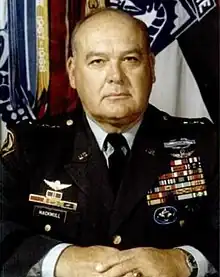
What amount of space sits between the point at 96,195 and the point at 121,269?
5.0 inches

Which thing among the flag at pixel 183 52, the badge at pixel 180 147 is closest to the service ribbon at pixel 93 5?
the flag at pixel 183 52

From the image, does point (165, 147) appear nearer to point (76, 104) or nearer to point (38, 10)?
point (76, 104)

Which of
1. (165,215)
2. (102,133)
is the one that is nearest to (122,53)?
(102,133)

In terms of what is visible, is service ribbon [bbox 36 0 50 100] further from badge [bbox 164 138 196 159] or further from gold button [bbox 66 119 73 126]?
badge [bbox 164 138 196 159]

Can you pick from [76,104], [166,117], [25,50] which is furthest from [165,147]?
[25,50]

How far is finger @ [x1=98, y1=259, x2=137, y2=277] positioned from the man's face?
21 cm

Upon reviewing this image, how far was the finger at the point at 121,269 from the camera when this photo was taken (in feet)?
2.32

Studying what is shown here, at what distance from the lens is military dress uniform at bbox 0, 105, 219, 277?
0.79 meters

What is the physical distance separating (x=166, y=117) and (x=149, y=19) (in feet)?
0.54

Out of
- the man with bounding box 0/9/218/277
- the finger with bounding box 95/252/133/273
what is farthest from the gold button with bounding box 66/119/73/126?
the finger with bounding box 95/252/133/273

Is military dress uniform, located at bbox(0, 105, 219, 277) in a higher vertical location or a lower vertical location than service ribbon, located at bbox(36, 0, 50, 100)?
lower

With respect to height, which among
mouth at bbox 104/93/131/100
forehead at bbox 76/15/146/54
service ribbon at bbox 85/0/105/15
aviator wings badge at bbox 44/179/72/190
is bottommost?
aviator wings badge at bbox 44/179/72/190

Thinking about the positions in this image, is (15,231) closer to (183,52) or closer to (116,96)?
(116,96)

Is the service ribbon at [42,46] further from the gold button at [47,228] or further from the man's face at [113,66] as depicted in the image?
the gold button at [47,228]
